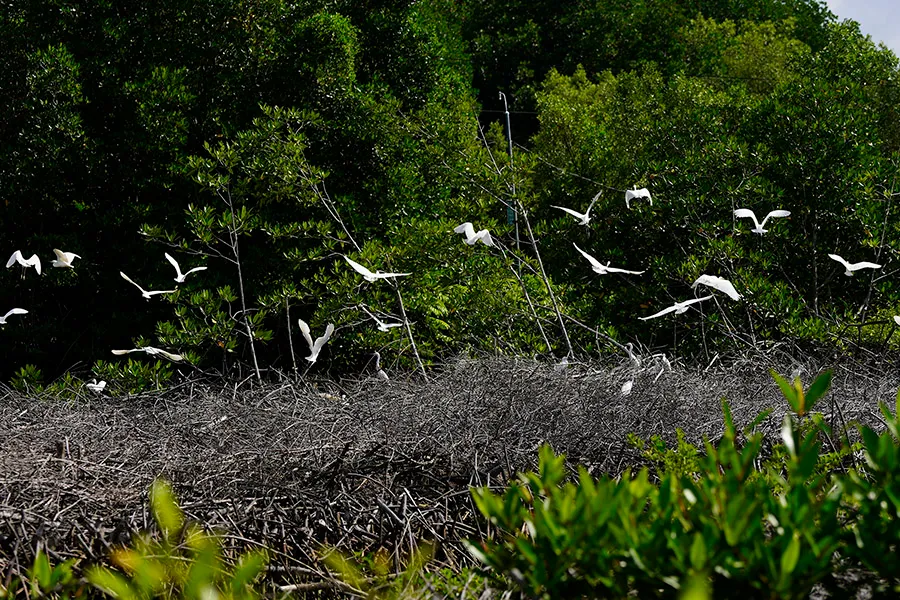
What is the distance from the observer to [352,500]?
2.40 metres

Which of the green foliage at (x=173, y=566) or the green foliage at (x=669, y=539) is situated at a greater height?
the green foliage at (x=669, y=539)

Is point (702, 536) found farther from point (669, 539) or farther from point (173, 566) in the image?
point (173, 566)

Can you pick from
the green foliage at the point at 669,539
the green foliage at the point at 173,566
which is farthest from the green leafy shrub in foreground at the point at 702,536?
the green foliage at the point at 173,566

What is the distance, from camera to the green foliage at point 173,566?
3.08 feet

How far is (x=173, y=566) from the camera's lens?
1.78 m

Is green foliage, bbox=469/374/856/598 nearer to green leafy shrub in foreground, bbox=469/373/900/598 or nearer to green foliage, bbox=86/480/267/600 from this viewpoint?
green leafy shrub in foreground, bbox=469/373/900/598

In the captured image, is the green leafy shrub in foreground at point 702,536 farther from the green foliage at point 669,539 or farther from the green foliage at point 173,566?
the green foliage at point 173,566

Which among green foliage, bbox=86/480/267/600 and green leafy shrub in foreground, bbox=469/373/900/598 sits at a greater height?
green leafy shrub in foreground, bbox=469/373/900/598

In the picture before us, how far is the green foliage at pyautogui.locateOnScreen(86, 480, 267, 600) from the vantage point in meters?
0.94

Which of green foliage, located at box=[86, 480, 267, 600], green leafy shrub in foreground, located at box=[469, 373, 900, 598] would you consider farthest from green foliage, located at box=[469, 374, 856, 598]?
green foliage, located at box=[86, 480, 267, 600]

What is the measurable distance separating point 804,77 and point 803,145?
65 cm

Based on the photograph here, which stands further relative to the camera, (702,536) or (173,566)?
(173,566)

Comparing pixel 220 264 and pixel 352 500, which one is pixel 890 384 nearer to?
pixel 352 500

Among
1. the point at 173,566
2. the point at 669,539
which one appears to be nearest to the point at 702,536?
the point at 669,539
